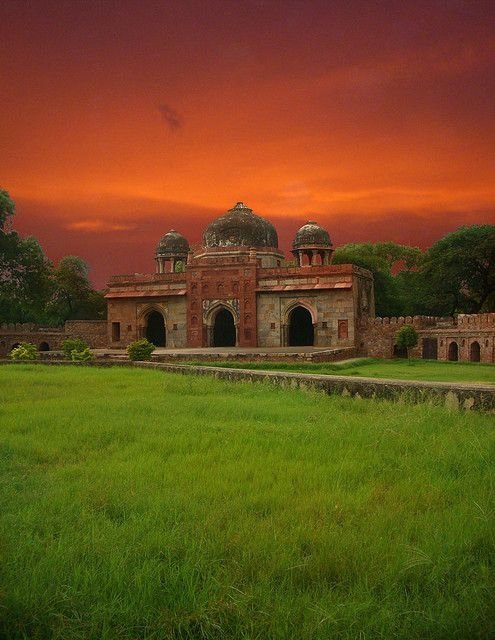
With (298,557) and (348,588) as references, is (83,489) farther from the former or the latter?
(348,588)

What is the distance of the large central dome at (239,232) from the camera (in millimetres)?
32500

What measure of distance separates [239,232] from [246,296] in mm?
4146

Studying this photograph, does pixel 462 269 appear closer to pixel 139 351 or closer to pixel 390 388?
pixel 139 351

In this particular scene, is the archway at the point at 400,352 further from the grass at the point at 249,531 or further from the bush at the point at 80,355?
the grass at the point at 249,531

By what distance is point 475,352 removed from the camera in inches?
1029

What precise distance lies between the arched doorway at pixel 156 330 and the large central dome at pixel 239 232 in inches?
177

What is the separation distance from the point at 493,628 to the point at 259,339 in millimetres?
27654

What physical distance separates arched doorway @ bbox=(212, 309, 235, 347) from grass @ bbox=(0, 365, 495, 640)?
26.2 m

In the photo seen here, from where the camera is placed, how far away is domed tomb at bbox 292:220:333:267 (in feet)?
108

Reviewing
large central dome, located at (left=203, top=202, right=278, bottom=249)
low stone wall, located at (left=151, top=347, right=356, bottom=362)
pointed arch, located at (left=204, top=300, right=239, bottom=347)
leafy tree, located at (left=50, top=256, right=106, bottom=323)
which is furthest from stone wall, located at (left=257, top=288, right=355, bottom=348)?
leafy tree, located at (left=50, top=256, right=106, bottom=323)

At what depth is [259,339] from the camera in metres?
30.1

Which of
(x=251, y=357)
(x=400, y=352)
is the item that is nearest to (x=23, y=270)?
(x=251, y=357)

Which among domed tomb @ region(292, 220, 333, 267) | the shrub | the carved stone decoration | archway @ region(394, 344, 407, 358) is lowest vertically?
archway @ region(394, 344, 407, 358)

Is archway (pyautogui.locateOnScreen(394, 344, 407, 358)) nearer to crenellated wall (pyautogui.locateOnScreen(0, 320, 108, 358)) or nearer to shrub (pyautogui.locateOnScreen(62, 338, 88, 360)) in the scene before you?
shrub (pyautogui.locateOnScreen(62, 338, 88, 360))
